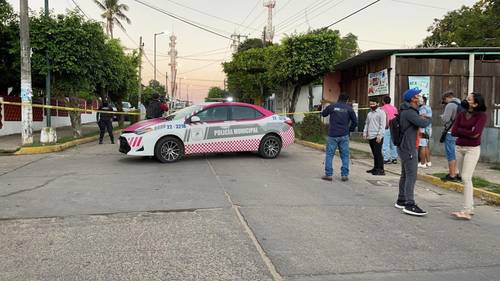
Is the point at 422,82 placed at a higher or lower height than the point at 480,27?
lower

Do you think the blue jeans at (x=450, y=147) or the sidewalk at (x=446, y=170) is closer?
the blue jeans at (x=450, y=147)

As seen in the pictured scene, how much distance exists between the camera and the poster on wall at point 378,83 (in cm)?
1747

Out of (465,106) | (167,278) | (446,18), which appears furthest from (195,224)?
(446,18)

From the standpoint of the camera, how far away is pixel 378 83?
60.2ft

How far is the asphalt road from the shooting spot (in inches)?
170

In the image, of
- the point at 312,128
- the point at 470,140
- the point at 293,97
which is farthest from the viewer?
the point at 293,97

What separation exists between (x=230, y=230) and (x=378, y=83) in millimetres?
14289

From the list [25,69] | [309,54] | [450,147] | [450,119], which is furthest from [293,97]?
[450,119]

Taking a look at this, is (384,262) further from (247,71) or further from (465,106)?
(247,71)

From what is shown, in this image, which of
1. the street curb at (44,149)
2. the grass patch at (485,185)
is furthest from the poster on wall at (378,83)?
the street curb at (44,149)

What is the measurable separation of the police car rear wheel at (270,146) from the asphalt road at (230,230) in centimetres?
304

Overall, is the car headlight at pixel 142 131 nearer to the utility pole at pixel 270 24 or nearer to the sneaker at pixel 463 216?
the sneaker at pixel 463 216

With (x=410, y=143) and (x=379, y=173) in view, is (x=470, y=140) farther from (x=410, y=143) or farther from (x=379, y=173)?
(x=379, y=173)

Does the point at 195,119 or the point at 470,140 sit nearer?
the point at 470,140
